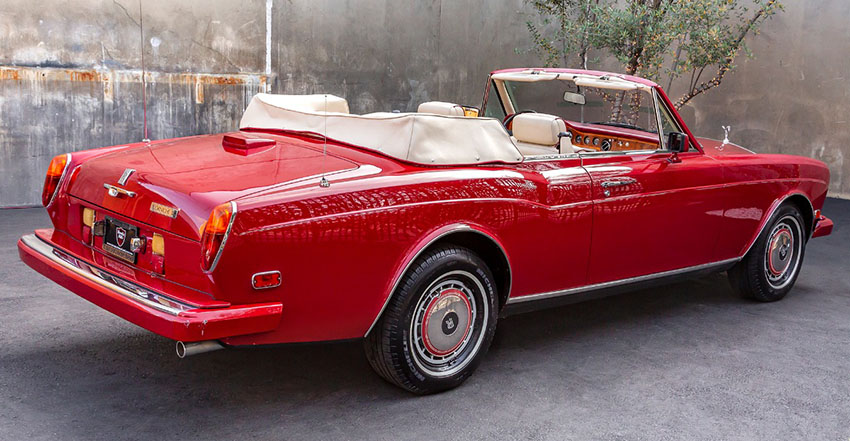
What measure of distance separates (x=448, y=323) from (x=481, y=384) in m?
0.37

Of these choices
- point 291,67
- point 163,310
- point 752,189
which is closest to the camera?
point 163,310

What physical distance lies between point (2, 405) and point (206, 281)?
114 centimetres

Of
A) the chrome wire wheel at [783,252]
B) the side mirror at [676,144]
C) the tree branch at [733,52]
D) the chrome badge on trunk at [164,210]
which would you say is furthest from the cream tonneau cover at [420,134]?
the tree branch at [733,52]

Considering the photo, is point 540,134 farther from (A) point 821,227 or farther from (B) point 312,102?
(A) point 821,227

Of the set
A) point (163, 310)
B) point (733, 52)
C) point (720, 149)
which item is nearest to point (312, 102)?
point (163, 310)

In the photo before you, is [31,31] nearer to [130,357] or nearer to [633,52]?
[130,357]

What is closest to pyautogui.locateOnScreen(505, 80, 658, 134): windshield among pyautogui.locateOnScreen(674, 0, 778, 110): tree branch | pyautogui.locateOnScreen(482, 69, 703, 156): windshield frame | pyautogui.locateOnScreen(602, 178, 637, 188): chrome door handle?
pyautogui.locateOnScreen(482, 69, 703, 156): windshield frame

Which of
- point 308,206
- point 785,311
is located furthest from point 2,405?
A: point 785,311

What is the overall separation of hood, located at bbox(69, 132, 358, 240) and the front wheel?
1.92 feet

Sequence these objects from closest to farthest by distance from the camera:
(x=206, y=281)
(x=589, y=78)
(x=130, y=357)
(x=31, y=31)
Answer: (x=206, y=281) → (x=130, y=357) → (x=589, y=78) → (x=31, y=31)

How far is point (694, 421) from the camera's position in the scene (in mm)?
3318

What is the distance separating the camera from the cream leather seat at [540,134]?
13.3 feet

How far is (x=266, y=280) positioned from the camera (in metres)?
2.87

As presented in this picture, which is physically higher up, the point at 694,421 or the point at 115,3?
the point at 115,3
